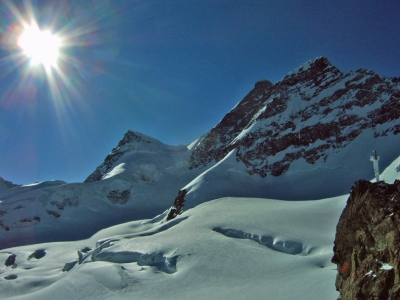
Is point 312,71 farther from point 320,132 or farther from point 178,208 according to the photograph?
point 178,208

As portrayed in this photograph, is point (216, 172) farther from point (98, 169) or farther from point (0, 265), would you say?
point (98, 169)

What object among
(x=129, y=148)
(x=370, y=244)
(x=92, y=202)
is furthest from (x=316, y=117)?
(x=129, y=148)

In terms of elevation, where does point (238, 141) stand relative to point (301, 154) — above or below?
above

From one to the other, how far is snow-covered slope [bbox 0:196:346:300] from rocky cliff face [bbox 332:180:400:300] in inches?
178

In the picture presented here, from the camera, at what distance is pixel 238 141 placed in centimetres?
7225

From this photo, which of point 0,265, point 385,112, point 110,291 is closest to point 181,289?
point 110,291

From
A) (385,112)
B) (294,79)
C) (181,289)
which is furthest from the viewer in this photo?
(294,79)

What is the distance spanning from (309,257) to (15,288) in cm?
2979

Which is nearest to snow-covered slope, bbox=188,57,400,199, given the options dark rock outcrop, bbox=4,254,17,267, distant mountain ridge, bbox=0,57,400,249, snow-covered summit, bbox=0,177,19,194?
distant mountain ridge, bbox=0,57,400,249

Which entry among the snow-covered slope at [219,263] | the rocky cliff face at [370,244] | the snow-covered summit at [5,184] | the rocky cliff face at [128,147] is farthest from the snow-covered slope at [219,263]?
the snow-covered summit at [5,184]

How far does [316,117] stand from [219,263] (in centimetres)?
5033

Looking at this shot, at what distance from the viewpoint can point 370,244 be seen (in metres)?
8.80

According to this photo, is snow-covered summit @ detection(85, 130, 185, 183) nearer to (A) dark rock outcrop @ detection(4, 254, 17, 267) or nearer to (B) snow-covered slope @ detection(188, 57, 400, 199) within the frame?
(B) snow-covered slope @ detection(188, 57, 400, 199)

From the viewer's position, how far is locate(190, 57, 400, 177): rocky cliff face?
5628 cm
